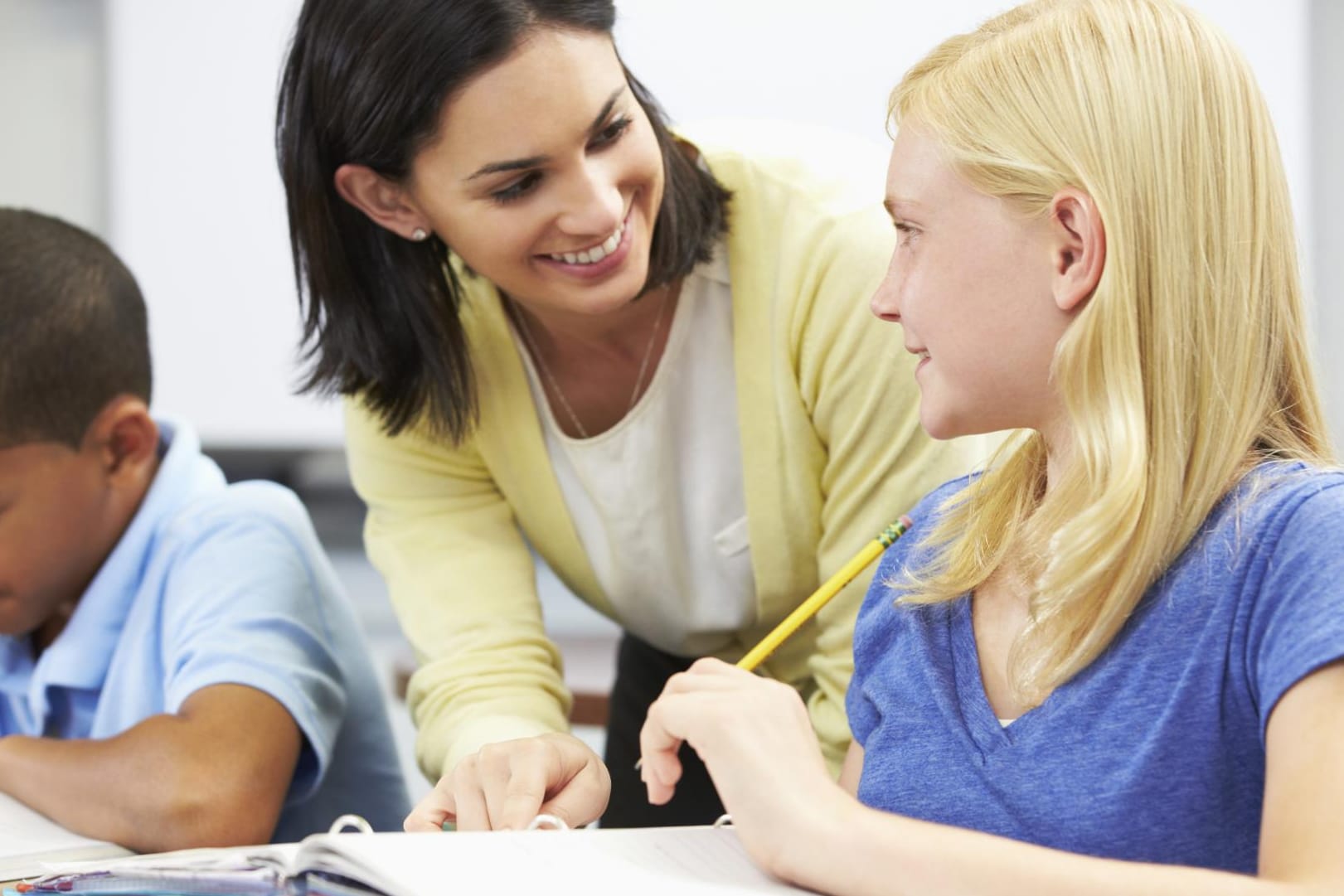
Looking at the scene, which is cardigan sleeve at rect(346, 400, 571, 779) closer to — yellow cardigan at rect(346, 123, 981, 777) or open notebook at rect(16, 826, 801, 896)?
yellow cardigan at rect(346, 123, 981, 777)

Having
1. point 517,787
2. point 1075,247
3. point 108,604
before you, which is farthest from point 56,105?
point 1075,247

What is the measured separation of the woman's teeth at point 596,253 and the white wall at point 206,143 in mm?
1448

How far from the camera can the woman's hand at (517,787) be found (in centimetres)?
90

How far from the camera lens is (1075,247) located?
30.1 inches

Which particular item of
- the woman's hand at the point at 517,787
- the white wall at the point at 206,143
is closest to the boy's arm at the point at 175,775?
the woman's hand at the point at 517,787

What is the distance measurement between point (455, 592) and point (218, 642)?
19 centimetres

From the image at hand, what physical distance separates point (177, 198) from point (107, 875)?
86.6 inches

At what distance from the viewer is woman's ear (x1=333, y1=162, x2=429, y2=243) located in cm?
115

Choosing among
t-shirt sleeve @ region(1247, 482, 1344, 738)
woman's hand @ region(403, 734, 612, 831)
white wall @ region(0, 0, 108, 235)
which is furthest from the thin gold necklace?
white wall @ region(0, 0, 108, 235)

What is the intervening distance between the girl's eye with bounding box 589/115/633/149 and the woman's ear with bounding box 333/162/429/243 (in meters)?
0.17

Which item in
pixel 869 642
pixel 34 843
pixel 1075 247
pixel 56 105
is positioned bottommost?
pixel 34 843

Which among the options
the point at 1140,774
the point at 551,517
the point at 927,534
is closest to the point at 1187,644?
the point at 1140,774

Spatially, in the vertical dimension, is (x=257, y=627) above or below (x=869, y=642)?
below

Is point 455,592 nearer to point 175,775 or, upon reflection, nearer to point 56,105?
point 175,775
